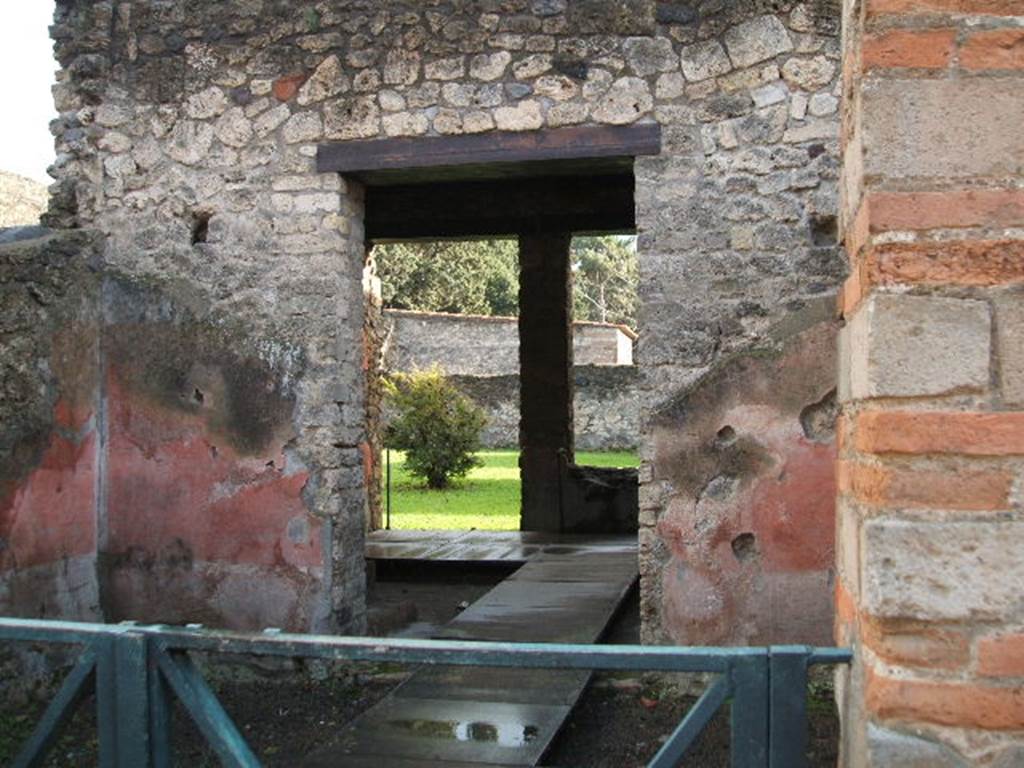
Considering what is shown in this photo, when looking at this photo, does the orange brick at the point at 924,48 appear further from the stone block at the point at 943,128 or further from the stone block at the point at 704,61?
the stone block at the point at 704,61

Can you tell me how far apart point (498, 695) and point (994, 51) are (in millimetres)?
3434

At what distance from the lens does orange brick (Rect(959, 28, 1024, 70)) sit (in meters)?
2.25

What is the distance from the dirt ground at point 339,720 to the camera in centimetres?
474

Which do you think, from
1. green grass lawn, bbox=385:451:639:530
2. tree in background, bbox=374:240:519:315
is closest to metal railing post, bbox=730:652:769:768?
green grass lawn, bbox=385:451:639:530

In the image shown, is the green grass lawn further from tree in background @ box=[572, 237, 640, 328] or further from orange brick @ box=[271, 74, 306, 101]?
tree in background @ box=[572, 237, 640, 328]

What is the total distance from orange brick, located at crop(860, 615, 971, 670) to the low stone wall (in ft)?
67.2

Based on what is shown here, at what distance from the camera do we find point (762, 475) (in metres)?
5.25

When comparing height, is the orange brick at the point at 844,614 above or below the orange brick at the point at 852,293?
below

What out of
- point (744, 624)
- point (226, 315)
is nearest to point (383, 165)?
point (226, 315)

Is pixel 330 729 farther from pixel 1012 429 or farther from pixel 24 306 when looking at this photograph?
pixel 1012 429

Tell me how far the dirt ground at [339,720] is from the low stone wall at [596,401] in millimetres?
16549

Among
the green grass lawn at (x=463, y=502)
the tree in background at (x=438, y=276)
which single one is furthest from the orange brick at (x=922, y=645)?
the tree in background at (x=438, y=276)

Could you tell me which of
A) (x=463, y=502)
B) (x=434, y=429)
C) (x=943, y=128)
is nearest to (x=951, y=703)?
(x=943, y=128)

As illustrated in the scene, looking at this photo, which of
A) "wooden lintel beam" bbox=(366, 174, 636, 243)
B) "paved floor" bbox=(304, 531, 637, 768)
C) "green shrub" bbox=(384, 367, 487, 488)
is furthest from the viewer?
"green shrub" bbox=(384, 367, 487, 488)
